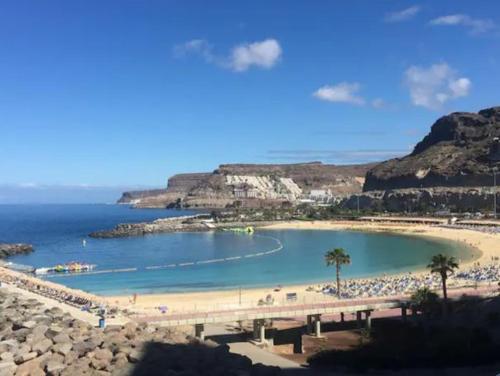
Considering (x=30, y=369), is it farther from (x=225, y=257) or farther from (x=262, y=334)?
(x=225, y=257)

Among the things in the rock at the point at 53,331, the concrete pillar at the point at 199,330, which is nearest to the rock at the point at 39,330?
the rock at the point at 53,331

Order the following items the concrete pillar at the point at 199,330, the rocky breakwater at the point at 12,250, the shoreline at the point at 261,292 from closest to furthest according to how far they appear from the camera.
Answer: the concrete pillar at the point at 199,330 < the shoreline at the point at 261,292 < the rocky breakwater at the point at 12,250

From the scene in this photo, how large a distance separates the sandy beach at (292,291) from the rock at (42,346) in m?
13.9

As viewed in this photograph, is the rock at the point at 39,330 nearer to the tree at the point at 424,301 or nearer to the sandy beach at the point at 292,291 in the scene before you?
the sandy beach at the point at 292,291

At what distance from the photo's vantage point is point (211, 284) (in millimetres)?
53594

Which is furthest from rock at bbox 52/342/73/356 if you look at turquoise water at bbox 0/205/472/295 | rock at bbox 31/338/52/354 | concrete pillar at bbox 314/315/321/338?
turquoise water at bbox 0/205/472/295

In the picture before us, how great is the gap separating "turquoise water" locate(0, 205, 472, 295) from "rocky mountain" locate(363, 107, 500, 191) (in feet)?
154

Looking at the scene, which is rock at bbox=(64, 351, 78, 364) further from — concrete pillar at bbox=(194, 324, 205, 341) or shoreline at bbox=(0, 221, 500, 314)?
shoreline at bbox=(0, 221, 500, 314)

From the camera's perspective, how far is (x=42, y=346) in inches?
722

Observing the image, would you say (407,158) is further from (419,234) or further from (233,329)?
(233,329)

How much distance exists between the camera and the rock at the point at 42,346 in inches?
713

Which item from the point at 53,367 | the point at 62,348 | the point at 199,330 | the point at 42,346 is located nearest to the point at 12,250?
the point at 199,330

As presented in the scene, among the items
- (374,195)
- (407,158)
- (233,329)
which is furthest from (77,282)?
(407,158)

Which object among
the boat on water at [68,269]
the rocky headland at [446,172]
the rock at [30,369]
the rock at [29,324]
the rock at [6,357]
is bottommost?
the boat on water at [68,269]
